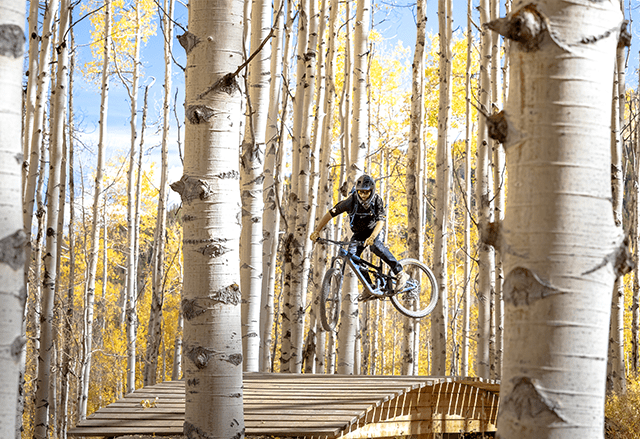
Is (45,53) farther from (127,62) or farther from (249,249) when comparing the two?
(127,62)

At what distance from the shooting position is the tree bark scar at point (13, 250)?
134 cm

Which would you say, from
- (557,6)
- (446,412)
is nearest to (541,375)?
(557,6)

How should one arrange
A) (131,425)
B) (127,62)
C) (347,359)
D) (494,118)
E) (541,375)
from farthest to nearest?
(127,62), (347,359), (131,425), (494,118), (541,375)

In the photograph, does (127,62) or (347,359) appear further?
(127,62)

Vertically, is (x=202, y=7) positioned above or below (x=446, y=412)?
above

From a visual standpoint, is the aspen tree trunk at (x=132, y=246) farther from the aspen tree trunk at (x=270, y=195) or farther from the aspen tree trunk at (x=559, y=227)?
the aspen tree trunk at (x=559, y=227)

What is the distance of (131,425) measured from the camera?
4074 millimetres

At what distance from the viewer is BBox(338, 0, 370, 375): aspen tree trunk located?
6938mm

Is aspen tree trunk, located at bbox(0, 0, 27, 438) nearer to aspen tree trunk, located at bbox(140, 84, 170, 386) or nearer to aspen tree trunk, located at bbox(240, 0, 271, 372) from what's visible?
aspen tree trunk, located at bbox(240, 0, 271, 372)

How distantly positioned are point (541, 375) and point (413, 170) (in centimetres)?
717

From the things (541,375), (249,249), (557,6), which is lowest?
(541,375)

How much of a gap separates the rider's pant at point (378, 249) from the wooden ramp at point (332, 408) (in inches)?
50.6

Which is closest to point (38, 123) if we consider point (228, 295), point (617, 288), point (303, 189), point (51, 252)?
point (51, 252)

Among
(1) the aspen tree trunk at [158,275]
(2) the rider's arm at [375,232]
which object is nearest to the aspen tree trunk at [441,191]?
(2) the rider's arm at [375,232]
